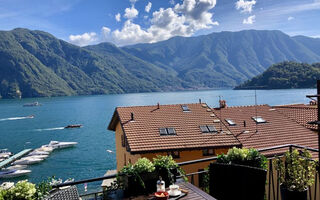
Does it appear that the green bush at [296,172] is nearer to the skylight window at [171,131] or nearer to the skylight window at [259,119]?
the skylight window at [171,131]

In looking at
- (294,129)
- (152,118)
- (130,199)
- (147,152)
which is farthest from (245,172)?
(294,129)

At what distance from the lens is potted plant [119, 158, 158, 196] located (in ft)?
13.0

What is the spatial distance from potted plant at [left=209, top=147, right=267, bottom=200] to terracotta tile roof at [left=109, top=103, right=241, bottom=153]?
13406 mm

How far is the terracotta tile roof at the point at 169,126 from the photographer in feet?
61.3

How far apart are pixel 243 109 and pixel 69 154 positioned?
122 ft

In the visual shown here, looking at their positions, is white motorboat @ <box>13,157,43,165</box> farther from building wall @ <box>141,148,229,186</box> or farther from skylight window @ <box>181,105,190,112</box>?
building wall @ <box>141,148,229,186</box>

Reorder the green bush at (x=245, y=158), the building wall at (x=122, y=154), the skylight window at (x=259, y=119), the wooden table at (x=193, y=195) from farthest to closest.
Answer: the skylight window at (x=259, y=119) < the building wall at (x=122, y=154) < the green bush at (x=245, y=158) < the wooden table at (x=193, y=195)

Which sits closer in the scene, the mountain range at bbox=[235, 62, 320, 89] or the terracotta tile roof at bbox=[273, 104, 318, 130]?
the terracotta tile roof at bbox=[273, 104, 318, 130]

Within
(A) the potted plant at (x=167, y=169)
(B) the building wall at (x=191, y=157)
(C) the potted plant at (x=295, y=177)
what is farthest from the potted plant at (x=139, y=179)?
(B) the building wall at (x=191, y=157)

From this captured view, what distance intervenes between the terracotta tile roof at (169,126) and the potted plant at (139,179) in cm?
1368

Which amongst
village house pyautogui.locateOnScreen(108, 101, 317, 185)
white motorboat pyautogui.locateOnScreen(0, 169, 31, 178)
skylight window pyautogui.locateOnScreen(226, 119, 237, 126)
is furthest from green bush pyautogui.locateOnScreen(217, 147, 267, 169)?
white motorboat pyautogui.locateOnScreen(0, 169, 31, 178)

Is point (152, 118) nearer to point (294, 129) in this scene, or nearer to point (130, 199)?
point (294, 129)

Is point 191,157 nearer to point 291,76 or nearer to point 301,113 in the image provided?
point 301,113

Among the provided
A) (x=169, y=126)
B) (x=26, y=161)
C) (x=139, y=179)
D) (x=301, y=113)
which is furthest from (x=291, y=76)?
(x=139, y=179)
